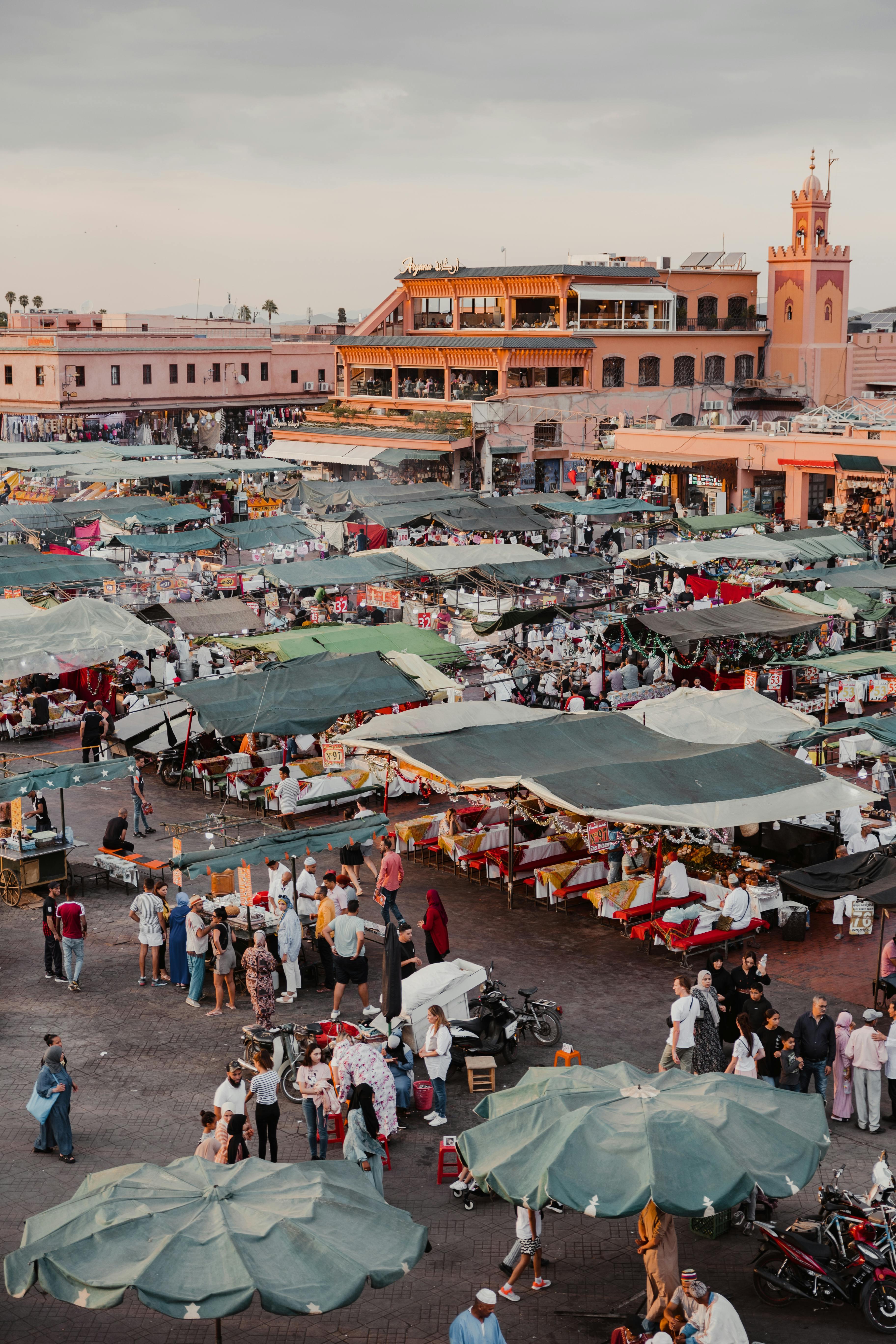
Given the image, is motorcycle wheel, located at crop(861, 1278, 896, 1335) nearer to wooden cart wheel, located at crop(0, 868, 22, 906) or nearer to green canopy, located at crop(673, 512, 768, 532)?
wooden cart wheel, located at crop(0, 868, 22, 906)

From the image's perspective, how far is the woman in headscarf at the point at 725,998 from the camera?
13875mm

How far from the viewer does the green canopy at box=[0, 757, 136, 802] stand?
1839 cm

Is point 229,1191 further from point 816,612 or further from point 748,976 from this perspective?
point 816,612

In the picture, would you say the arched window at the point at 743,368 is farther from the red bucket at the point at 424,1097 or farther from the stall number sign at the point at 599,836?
the red bucket at the point at 424,1097

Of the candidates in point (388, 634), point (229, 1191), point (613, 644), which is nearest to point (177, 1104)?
point (229, 1191)

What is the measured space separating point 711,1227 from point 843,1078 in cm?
244

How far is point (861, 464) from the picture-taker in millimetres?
47500

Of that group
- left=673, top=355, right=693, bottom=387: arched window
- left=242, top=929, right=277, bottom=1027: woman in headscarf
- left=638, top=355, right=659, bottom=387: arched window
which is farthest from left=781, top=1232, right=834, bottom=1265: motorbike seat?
left=673, top=355, right=693, bottom=387: arched window

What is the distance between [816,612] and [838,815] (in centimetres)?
948

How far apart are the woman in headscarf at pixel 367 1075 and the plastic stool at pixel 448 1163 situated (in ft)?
1.89

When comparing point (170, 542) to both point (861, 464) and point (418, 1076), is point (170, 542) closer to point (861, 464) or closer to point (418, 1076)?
point (861, 464)

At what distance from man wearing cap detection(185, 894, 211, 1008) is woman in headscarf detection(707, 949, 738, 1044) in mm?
5123

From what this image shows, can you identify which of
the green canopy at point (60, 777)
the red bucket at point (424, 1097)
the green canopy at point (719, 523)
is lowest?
the red bucket at point (424, 1097)

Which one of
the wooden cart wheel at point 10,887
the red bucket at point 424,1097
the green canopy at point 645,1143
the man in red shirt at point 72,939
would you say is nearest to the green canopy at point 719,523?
the wooden cart wheel at point 10,887
